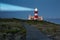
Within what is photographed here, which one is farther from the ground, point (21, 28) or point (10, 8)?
point (10, 8)

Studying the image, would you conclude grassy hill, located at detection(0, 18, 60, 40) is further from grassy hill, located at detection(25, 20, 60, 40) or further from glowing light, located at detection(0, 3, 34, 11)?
glowing light, located at detection(0, 3, 34, 11)

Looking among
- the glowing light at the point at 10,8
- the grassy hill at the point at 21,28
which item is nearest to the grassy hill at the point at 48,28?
the grassy hill at the point at 21,28

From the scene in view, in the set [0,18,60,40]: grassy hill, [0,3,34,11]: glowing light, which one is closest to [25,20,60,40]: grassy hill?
[0,18,60,40]: grassy hill

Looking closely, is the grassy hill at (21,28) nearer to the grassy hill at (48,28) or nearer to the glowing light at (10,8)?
the grassy hill at (48,28)

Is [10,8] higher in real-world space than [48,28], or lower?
higher

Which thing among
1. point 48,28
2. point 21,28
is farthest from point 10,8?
point 48,28

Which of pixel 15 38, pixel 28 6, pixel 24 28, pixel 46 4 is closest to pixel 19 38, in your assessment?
pixel 15 38

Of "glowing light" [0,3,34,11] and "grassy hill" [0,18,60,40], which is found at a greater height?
"glowing light" [0,3,34,11]

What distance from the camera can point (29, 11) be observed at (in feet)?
5.03

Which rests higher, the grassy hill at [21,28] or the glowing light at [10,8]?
the glowing light at [10,8]

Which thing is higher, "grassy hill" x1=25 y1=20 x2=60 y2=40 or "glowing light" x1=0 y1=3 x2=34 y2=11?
"glowing light" x1=0 y1=3 x2=34 y2=11

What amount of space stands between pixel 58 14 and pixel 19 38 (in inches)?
21.0

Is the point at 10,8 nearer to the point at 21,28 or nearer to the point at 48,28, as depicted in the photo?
the point at 21,28

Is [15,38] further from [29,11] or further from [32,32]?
[29,11]
